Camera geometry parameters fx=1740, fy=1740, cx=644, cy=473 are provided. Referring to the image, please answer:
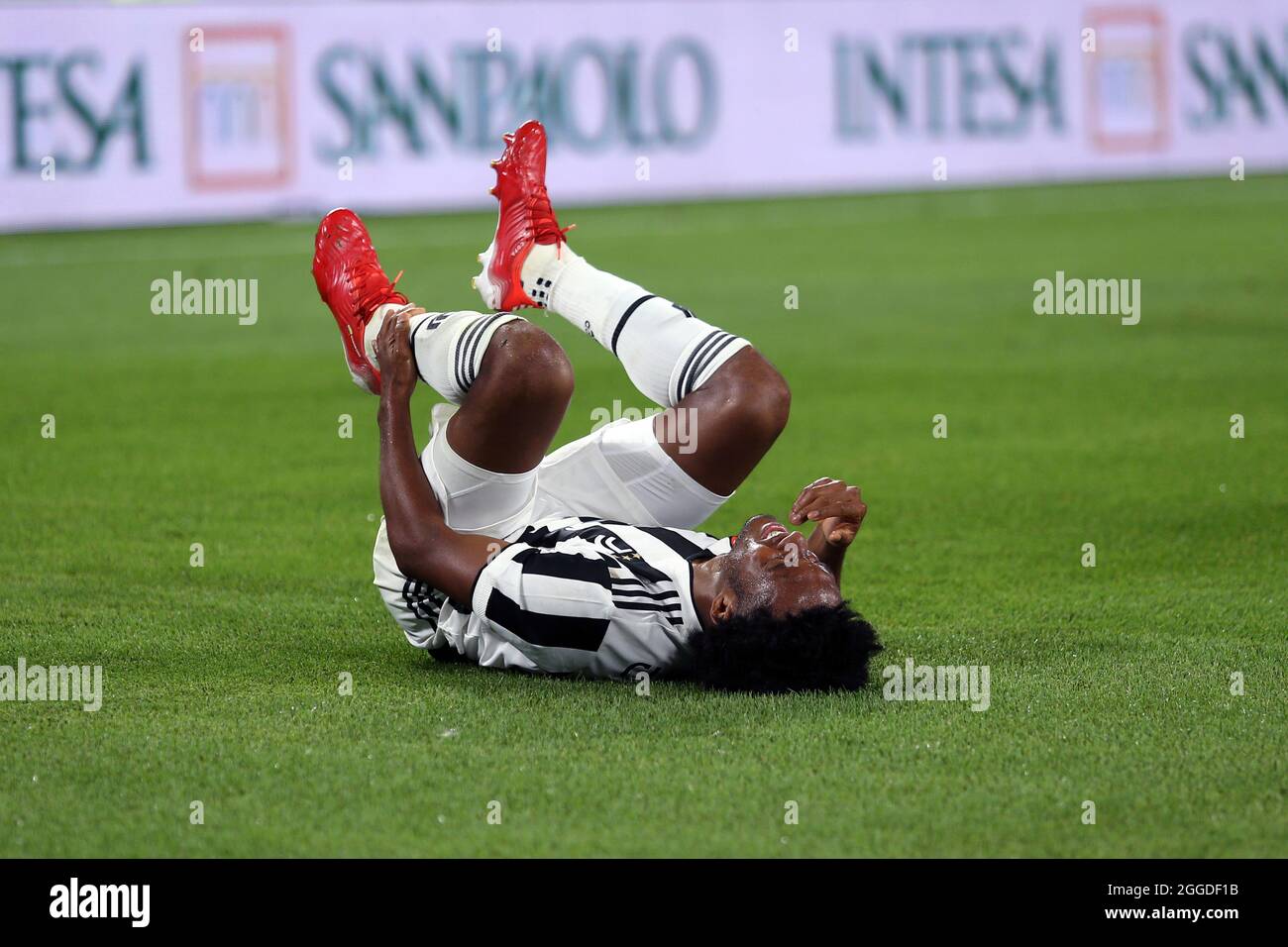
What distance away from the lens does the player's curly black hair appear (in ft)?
12.5

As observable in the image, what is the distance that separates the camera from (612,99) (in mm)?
18094

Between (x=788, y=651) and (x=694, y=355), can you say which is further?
(x=694, y=355)

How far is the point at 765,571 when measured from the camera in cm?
381

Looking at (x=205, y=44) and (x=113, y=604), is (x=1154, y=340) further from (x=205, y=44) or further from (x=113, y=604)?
(x=205, y=44)

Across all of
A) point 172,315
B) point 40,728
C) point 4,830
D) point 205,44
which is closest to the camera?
point 4,830

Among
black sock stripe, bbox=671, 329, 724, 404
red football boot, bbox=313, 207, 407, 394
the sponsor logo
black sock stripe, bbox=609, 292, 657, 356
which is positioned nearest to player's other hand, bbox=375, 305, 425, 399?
red football boot, bbox=313, 207, 407, 394

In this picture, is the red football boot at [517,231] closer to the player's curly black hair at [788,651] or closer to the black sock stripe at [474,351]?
the black sock stripe at [474,351]

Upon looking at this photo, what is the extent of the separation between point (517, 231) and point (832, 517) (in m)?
1.26

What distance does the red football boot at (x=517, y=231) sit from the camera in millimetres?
4629

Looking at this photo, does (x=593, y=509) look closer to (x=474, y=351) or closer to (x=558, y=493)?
(x=558, y=493)

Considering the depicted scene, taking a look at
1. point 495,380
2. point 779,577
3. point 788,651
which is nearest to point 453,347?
point 495,380
